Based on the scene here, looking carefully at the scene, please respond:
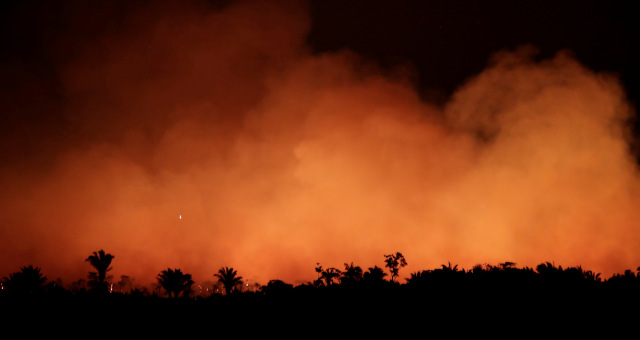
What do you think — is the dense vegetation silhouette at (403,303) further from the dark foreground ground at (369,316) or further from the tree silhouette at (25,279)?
the tree silhouette at (25,279)

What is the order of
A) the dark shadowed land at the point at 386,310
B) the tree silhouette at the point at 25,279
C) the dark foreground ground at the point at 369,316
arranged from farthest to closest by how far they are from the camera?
the tree silhouette at the point at 25,279
the dark shadowed land at the point at 386,310
the dark foreground ground at the point at 369,316

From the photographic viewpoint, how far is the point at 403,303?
1570 cm

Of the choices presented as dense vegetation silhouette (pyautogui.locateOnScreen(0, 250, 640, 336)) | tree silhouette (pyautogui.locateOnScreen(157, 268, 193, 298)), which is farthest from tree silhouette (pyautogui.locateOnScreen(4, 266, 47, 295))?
dense vegetation silhouette (pyautogui.locateOnScreen(0, 250, 640, 336))

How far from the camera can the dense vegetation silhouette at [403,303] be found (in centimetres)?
1405

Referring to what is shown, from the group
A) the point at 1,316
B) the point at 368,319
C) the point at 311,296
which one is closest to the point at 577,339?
the point at 368,319

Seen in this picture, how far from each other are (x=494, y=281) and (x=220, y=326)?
36.2 feet

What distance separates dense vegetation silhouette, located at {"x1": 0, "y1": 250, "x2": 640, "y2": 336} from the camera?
46.1ft

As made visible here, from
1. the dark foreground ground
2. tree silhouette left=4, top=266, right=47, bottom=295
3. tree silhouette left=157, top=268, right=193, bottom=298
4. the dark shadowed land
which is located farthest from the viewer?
tree silhouette left=157, top=268, right=193, bottom=298

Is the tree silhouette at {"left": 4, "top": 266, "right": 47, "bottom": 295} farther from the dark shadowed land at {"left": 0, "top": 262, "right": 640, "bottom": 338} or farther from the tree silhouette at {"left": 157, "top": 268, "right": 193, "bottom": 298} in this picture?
the dark shadowed land at {"left": 0, "top": 262, "right": 640, "bottom": 338}

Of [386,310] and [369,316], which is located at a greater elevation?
[386,310]

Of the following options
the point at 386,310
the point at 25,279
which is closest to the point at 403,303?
the point at 386,310

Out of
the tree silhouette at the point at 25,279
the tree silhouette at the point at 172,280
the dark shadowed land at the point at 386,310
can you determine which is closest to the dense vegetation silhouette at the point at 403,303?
the dark shadowed land at the point at 386,310

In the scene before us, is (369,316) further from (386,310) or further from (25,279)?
(25,279)

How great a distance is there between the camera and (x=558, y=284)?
53.3 feet
